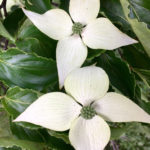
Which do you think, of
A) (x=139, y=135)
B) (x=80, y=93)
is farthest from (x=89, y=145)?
(x=139, y=135)

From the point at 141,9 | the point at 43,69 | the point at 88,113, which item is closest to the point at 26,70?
the point at 43,69

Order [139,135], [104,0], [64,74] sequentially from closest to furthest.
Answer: [64,74]
[104,0]
[139,135]

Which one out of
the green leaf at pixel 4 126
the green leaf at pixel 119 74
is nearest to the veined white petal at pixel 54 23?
the green leaf at pixel 119 74

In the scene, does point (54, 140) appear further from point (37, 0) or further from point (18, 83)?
point (37, 0)

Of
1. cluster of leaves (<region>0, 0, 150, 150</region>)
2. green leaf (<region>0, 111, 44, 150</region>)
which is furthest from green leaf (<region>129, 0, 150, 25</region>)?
green leaf (<region>0, 111, 44, 150</region>)

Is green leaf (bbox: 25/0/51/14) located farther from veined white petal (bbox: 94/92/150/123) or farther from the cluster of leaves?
veined white petal (bbox: 94/92/150/123)

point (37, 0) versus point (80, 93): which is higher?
point (37, 0)
